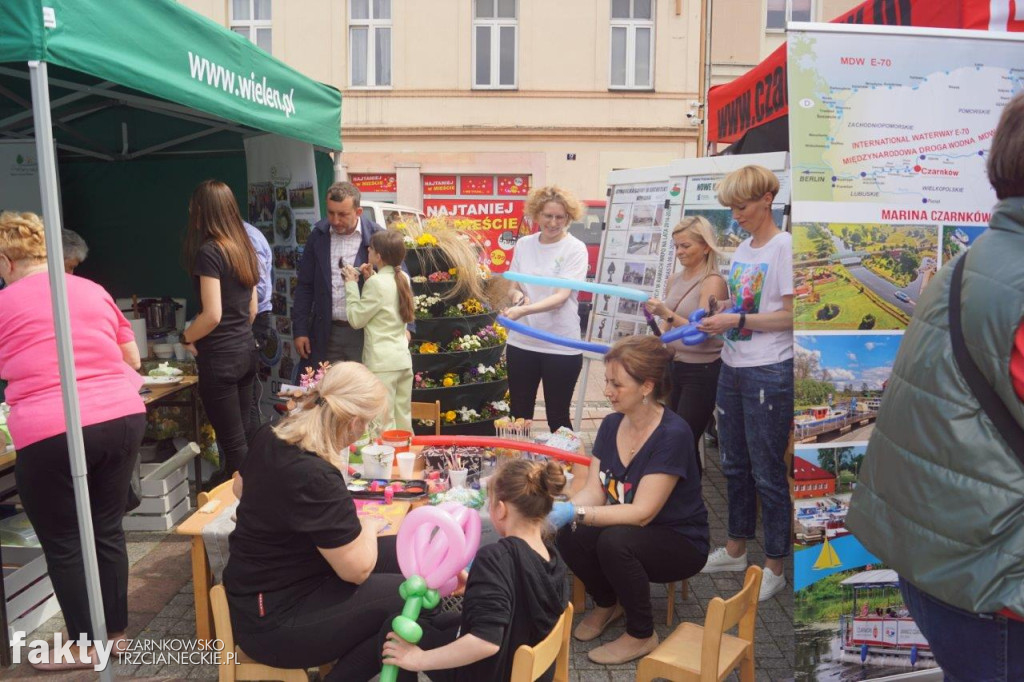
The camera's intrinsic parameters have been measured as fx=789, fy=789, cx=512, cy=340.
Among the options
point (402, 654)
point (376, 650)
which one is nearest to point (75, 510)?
point (376, 650)

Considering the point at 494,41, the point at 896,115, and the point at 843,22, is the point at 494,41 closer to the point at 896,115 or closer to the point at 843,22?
the point at 843,22

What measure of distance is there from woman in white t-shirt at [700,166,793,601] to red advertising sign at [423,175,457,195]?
12506 millimetres

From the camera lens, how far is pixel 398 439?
3.44 meters

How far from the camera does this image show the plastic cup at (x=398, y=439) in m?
3.38

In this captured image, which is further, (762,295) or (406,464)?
(762,295)

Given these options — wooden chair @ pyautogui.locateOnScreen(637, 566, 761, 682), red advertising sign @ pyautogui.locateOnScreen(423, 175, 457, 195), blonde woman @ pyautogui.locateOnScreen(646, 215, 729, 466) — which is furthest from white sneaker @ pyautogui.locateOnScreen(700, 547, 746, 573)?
red advertising sign @ pyautogui.locateOnScreen(423, 175, 457, 195)

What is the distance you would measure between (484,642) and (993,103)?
2.38m

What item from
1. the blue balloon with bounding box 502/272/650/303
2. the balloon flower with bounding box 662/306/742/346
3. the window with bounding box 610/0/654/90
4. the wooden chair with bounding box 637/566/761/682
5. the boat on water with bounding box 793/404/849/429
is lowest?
the wooden chair with bounding box 637/566/761/682

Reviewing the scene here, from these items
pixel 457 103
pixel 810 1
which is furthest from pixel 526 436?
pixel 810 1

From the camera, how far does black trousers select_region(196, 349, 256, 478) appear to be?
3906mm

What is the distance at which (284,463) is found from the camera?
219cm

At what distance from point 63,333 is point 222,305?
1444 mm

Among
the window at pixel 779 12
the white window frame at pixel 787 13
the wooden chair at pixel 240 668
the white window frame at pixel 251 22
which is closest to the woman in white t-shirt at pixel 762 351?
the wooden chair at pixel 240 668

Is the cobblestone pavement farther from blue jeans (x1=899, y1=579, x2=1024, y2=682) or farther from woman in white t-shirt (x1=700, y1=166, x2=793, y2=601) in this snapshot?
blue jeans (x1=899, y1=579, x2=1024, y2=682)
